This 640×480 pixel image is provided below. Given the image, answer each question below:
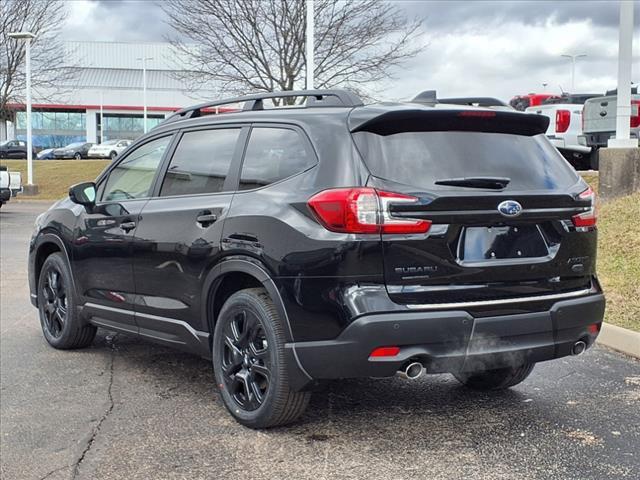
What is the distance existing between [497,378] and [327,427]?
4.12ft

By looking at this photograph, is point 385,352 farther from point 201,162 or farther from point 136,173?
point 136,173

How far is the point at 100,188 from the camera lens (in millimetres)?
5719

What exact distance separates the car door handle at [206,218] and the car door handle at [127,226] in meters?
0.80

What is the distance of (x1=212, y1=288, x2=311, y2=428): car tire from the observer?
12.8ft

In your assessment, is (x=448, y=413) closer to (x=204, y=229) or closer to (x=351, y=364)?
(x=351, y=364)

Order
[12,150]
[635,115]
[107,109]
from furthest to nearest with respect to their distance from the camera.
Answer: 1. [107,109]
2. [12,150]
3. [635,115]

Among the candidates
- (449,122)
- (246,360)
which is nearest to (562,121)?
(449,122)

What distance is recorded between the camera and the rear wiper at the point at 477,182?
3.76 m

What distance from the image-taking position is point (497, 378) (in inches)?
189

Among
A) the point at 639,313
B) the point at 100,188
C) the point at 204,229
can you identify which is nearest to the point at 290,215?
the point at 204,229

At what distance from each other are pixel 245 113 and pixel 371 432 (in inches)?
81.2

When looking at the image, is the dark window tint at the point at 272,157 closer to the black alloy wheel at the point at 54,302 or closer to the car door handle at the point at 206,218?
the car door handle at the point at 206,218

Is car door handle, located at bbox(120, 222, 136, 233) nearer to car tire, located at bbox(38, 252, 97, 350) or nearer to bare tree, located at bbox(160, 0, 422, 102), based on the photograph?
car tire, located at bbox(38, 252, 97, 350)

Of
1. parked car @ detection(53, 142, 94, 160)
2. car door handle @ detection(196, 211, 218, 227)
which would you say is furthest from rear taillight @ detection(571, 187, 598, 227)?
parked car @ detection(53, 142, 94, 160)
